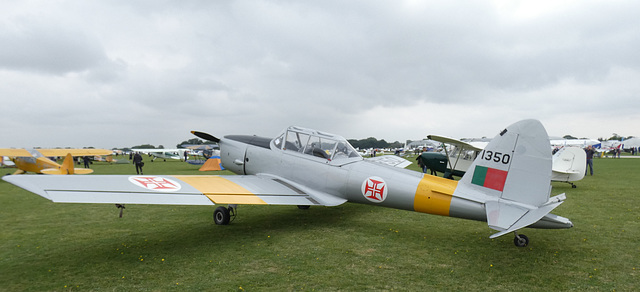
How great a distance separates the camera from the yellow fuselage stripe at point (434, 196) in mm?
4784

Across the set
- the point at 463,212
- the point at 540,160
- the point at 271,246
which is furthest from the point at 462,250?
the point at 271,246

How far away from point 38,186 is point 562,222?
664cm

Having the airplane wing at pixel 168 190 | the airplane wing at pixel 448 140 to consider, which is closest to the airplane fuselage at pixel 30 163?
the airplane wing at pixel 168 190

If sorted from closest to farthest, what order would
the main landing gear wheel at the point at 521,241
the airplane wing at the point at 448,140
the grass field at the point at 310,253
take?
the grass field at the point at 310,253
the main landing gear wheel at the point at 521,241
the airplane wing at the point at 448,140

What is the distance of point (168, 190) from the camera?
4.93 m

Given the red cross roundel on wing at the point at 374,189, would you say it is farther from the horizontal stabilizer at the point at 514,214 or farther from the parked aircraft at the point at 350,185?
the horizontal stabilizer at the point at 514,214

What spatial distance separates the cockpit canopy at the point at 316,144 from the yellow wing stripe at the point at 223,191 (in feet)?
5.05

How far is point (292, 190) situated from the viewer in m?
6.20

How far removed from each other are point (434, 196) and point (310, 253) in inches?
82.5

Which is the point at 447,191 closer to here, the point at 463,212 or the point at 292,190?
the point at 463,212

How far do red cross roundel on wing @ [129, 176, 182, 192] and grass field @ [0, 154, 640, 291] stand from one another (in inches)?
35.3

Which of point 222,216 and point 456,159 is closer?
point 222,216

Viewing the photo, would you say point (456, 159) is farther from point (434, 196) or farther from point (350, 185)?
point (434, 196)

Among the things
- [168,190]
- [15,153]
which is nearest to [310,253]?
[168,190]
